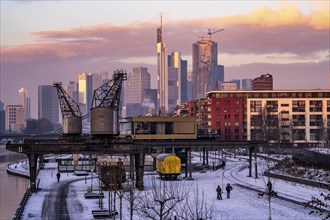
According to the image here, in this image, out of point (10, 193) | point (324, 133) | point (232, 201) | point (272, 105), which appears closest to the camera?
point (232, 201)

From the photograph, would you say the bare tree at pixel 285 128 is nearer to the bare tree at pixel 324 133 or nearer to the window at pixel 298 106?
the window at pixel 298 106

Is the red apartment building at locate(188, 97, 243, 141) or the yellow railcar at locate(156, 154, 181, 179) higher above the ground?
the red apartment building at locate(188, 97, 243, 141)

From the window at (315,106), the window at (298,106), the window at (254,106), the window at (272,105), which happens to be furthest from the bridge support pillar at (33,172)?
the window at (315,106)

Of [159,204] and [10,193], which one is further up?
[159,204]

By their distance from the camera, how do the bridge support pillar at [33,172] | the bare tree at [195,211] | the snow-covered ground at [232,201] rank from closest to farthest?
the bare tree at [195,211] → the snow-covered ground at [232,201] → the bridge support pillar at [33,172]

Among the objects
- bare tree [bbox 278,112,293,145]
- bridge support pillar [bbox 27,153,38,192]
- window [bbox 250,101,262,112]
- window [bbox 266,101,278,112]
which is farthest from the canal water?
window [bbox 266,101,278,112]

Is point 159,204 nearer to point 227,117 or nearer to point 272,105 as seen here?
point 227,117

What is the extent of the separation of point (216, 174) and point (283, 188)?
28351mm

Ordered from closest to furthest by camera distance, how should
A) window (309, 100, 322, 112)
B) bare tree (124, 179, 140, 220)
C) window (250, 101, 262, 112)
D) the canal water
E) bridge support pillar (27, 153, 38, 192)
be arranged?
bare tree (124, 179, 140, 220), the canal water, bridge support pillar (27, 153, 38, 192), window (309, 100, 322, 112), window (250, 101, 262, 112)

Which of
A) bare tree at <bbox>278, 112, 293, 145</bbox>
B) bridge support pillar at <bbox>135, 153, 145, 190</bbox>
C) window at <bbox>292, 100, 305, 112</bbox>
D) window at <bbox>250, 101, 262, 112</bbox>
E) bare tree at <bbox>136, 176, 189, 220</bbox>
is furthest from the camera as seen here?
window at <bbox>250, 101, 262, 112</bbox>

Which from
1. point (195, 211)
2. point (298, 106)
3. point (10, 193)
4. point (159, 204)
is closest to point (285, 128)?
point (298, 106)

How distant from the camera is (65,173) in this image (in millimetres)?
103125

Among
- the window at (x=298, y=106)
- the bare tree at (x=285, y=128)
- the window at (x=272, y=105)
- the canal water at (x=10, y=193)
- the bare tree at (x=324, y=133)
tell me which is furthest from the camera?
the window at (x=272, y=105)

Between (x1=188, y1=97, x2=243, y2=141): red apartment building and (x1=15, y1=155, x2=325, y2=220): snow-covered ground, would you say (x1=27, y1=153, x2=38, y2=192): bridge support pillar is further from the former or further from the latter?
(x1=188, y1=97, x2=243, y2=141): red apartment building
